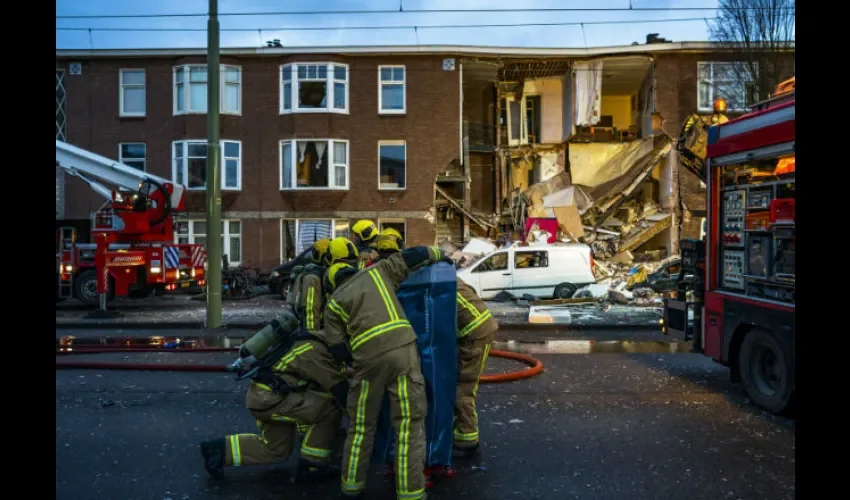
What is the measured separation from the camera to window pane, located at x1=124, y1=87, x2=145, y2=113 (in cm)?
2567

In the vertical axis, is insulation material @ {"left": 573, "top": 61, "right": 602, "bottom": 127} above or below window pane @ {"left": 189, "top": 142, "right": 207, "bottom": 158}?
above

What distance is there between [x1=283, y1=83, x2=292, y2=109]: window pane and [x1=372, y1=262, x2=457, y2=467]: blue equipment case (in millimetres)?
21621

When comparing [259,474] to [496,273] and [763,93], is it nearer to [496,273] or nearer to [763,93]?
[496,273]

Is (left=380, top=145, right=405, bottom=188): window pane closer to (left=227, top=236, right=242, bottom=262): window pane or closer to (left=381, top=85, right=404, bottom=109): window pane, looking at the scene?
(left=381, top=85, right=404, bottom=109): window pane

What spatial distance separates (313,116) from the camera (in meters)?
25.1

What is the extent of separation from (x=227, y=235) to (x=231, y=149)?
308cm

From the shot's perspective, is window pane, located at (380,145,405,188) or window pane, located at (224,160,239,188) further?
window pane, located at (380,145,405,188)

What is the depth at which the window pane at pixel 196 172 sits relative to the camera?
83.1 feet

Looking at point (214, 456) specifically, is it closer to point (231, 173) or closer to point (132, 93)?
point (231, 173)

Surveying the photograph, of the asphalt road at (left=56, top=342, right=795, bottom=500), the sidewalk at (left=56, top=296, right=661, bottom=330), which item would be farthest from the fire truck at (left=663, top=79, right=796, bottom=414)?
the sidewalk at (left=56, top=296, right=661, bottom=330)

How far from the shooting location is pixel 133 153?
84.5 feet

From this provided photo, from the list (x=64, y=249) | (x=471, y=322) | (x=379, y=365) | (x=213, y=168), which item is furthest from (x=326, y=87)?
(x=379, y=365)

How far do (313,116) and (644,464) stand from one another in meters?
21.5
